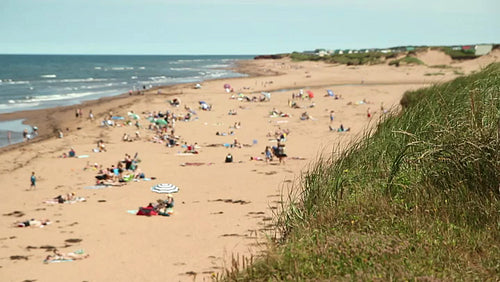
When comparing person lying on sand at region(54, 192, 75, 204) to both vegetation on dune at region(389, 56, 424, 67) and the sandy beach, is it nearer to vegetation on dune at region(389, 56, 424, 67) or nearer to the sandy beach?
the sandy beach

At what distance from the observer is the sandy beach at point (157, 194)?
10336 millimetres

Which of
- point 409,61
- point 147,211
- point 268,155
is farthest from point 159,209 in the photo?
point 409,61

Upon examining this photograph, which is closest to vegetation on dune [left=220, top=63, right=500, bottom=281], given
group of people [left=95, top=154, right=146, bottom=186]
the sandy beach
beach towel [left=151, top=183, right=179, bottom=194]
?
the sandy beach

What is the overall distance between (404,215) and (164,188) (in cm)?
1131

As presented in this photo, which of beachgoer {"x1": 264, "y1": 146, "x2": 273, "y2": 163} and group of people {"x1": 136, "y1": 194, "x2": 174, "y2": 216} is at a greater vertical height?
beachgoer {"x1": 264, "y1": 146, "x2": 273, "y2": 163}

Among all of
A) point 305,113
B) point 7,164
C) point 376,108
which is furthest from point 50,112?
point 376,108

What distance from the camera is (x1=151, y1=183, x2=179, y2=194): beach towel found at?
15.6 metres

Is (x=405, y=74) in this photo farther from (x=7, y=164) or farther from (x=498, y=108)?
(x=498, y=108)

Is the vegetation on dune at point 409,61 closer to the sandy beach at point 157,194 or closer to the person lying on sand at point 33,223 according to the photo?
the sandy beach at point 157,194

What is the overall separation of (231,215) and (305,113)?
19477 millimetres

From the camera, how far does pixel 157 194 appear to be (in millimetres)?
15680

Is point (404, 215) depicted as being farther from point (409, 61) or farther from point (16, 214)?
point (409, 61)

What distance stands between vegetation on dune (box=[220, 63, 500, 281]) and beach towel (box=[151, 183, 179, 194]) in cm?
927

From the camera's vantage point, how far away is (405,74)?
6078 cm
